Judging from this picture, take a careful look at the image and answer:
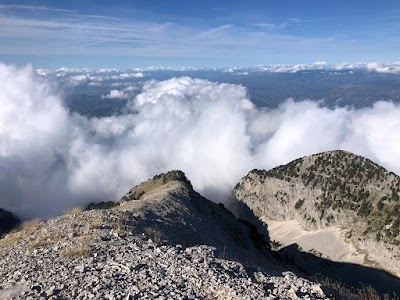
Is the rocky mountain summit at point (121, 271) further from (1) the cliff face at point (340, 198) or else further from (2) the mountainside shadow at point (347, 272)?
(1) the cliff face at point (340, 198)

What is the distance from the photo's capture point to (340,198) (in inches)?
4353

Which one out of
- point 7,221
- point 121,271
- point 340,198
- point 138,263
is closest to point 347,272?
point 340,198

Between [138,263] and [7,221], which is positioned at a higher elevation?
[138,263]

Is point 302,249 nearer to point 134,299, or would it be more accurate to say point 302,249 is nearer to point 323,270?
point 323,270

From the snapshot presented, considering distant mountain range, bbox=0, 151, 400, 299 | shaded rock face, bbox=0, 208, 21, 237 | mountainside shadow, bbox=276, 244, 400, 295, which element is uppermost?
distant mountain range, bbox=0, 151, 400, 299

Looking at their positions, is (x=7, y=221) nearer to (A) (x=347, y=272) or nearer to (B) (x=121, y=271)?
(A) (x=347, y=272)

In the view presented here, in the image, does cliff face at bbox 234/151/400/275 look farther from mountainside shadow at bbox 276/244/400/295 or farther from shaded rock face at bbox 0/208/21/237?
shaded rock face at bbox 0/208/21/237

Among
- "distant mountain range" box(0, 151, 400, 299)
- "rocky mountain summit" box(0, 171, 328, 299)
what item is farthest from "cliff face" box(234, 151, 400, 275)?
"rocky mountain summit" box(0, 171, 328, 299)

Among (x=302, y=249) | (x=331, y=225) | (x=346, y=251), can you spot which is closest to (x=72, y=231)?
(x=346, y=251)

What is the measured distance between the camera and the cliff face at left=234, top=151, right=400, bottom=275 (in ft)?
280

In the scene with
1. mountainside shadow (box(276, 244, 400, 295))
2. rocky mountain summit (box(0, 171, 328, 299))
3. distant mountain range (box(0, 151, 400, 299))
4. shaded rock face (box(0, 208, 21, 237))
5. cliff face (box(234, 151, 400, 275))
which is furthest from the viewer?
shaded rock face (box(0, 208, 21, 237))

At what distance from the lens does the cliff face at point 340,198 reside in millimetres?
85375

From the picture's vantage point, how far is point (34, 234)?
2330 centimetres

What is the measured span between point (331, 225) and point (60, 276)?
10337 centimetres
